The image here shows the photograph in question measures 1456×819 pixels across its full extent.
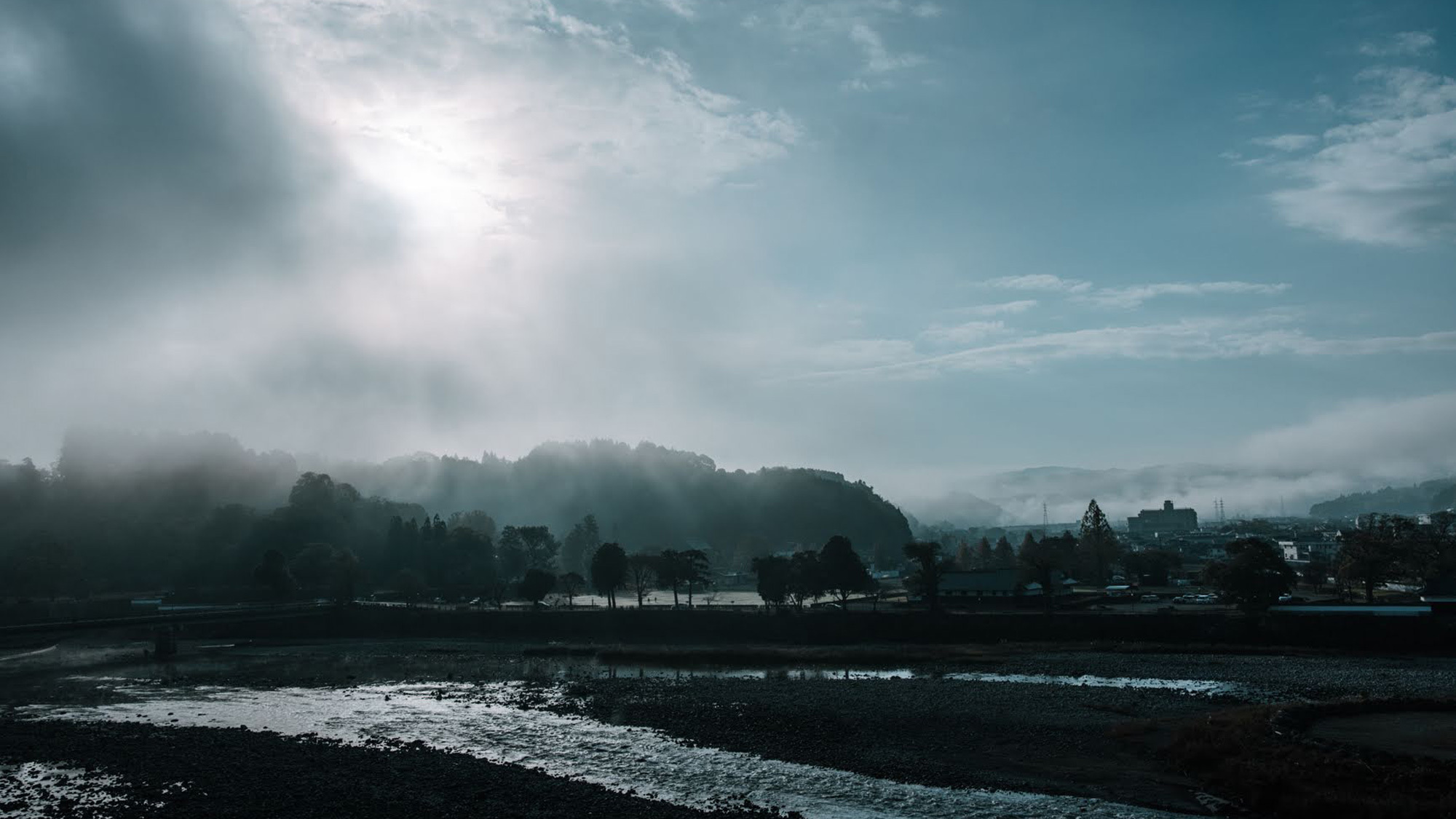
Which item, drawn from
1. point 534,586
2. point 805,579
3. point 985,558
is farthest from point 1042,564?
point 985,558

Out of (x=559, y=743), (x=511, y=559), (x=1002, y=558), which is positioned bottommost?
(x=559, y=743)

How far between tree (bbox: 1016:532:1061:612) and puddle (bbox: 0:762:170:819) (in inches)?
2413

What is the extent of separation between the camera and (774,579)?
257ft

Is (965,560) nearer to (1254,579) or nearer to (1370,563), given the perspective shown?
(1370,563)

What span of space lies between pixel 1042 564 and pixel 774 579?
2280cm

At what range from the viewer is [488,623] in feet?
270

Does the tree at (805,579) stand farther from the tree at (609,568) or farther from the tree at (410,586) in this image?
the tree at (410,586)

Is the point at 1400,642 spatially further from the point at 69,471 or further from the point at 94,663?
the point at 69,471

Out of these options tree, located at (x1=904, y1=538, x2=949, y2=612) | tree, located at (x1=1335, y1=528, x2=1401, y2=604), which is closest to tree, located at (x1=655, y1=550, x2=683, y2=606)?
tree, located at (x1=904, y1=538, x2=949, y2=612)

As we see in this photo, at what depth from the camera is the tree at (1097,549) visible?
363 ft

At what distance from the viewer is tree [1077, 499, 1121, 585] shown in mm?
110688

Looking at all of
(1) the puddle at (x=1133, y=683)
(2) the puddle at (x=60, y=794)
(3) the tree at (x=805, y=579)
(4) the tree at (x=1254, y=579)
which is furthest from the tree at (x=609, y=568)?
(2) the puddle at (x=60, y=794)

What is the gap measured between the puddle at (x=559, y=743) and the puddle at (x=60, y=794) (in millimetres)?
7780

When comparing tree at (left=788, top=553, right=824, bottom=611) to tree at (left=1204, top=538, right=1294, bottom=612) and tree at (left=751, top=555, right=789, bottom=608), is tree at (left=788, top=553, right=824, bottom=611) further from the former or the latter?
tree at (left=1204, top=538, right=1294, bottom=612)
